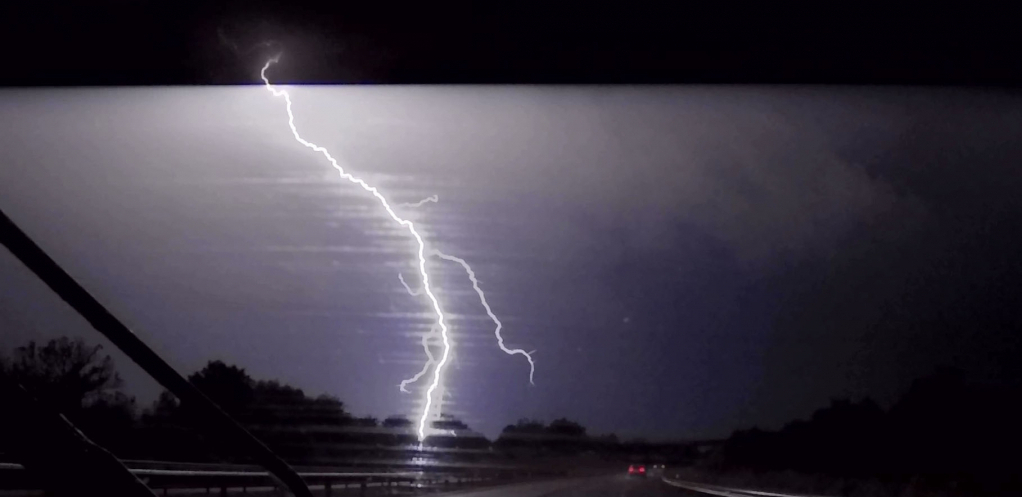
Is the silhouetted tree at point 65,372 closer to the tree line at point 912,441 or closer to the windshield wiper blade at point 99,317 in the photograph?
the windshield wiper blade at point 99,317

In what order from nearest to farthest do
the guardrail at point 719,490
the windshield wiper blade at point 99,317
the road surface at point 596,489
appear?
the windshield wiper blade at point 99,317 → the road surface at point 596,489 → the guardrail at point 719,490

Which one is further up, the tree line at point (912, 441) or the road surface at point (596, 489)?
the tree line at point (912, 441)

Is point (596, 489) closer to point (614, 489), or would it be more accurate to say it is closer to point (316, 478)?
point (614, 489)

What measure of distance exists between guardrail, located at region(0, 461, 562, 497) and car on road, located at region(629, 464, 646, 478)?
0.63 metres

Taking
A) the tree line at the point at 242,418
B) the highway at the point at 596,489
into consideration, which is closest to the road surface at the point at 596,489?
the highway at the point at 596,489

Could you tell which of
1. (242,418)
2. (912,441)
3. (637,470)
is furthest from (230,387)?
(912,441)

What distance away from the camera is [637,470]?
302 inches

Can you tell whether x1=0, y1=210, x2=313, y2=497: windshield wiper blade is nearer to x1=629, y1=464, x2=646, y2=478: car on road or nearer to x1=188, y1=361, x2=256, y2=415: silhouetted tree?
x1=188, y1=361, x2=256, y2=415: silhouetted tree

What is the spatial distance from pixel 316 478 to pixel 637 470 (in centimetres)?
269

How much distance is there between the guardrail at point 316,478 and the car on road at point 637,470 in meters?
0.63

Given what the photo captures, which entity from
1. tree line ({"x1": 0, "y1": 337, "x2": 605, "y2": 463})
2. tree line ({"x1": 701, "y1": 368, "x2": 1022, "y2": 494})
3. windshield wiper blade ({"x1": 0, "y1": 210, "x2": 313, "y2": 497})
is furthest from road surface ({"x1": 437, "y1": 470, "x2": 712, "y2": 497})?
windshield wiper blade ({"x1": 0, "y1": 210, "x2": 313, "y2": 497})

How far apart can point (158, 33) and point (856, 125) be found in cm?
530

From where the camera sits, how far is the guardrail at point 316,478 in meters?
6.76

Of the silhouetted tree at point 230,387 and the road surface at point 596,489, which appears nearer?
the silhouetted tree at point 230,387
